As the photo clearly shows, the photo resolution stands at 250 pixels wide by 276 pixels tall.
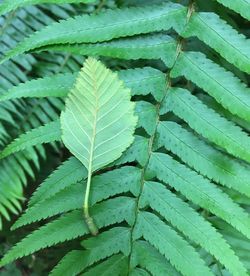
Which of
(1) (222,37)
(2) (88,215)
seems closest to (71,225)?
(2) (88,215)

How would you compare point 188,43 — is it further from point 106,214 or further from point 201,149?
point 106,214

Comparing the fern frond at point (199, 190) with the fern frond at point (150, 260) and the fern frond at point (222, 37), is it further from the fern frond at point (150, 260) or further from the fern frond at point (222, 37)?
the fern frond at point (222, 37)

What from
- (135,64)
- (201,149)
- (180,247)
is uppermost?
(135,64)

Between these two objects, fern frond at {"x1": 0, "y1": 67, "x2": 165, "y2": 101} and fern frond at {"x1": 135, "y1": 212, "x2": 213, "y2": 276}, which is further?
fern frond at {"x1": 0, "y1": 67, "x2": 165, "y2": 101}

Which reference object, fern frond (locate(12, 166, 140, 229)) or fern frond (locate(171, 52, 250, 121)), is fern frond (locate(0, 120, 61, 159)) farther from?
fern frond (locate(171, 52, 250, 121))

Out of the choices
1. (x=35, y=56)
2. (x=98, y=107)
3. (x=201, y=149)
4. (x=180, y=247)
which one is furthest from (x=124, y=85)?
(x=35, y=56)


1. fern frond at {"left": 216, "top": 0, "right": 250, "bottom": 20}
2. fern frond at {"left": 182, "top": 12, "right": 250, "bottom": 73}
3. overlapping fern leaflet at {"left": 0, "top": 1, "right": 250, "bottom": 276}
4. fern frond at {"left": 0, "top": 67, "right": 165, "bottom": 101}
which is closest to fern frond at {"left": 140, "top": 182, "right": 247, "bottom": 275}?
overlapping fern leaflet at {"left": 0, "top": 1, "right": 250, "bottom": 276}
